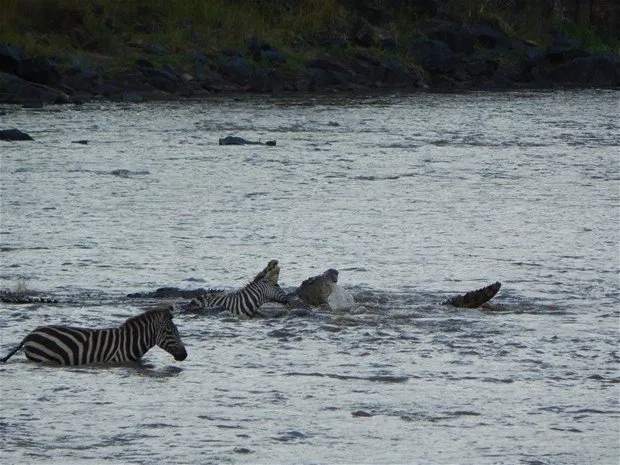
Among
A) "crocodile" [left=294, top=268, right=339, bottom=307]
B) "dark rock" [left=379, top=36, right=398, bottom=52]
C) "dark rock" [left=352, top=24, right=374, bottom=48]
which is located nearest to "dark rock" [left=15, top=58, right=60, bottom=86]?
"dark rock" [left=352, top=24, right=374, bottom=48]

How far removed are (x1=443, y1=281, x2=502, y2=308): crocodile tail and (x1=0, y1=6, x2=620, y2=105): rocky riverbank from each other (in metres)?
25.0

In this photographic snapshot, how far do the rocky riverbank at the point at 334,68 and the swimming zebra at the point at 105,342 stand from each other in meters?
26.4

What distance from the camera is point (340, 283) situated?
43.8 feet

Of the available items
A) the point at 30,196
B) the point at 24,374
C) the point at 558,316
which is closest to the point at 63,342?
the point at 24,374

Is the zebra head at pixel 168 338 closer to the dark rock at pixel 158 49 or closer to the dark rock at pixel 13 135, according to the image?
the dark rock at pixel 13 135

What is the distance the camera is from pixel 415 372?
9977 mm

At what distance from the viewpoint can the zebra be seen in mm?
11711

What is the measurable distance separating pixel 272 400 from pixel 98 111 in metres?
25.6

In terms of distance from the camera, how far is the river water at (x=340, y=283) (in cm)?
847

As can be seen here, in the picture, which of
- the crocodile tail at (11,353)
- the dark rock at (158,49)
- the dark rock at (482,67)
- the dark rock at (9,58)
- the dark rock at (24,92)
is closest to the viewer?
the crocodile tail at (11,353)

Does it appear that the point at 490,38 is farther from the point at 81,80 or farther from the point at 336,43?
the point at 81,80

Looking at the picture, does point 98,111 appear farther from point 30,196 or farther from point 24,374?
point 24,374

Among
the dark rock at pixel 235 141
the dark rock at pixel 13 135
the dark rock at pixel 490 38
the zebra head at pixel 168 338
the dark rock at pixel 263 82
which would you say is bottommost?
the dark rock at pixel 235 141

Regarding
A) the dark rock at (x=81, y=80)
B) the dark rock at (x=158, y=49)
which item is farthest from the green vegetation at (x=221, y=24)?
the dark rock at (x=81, y=80)
